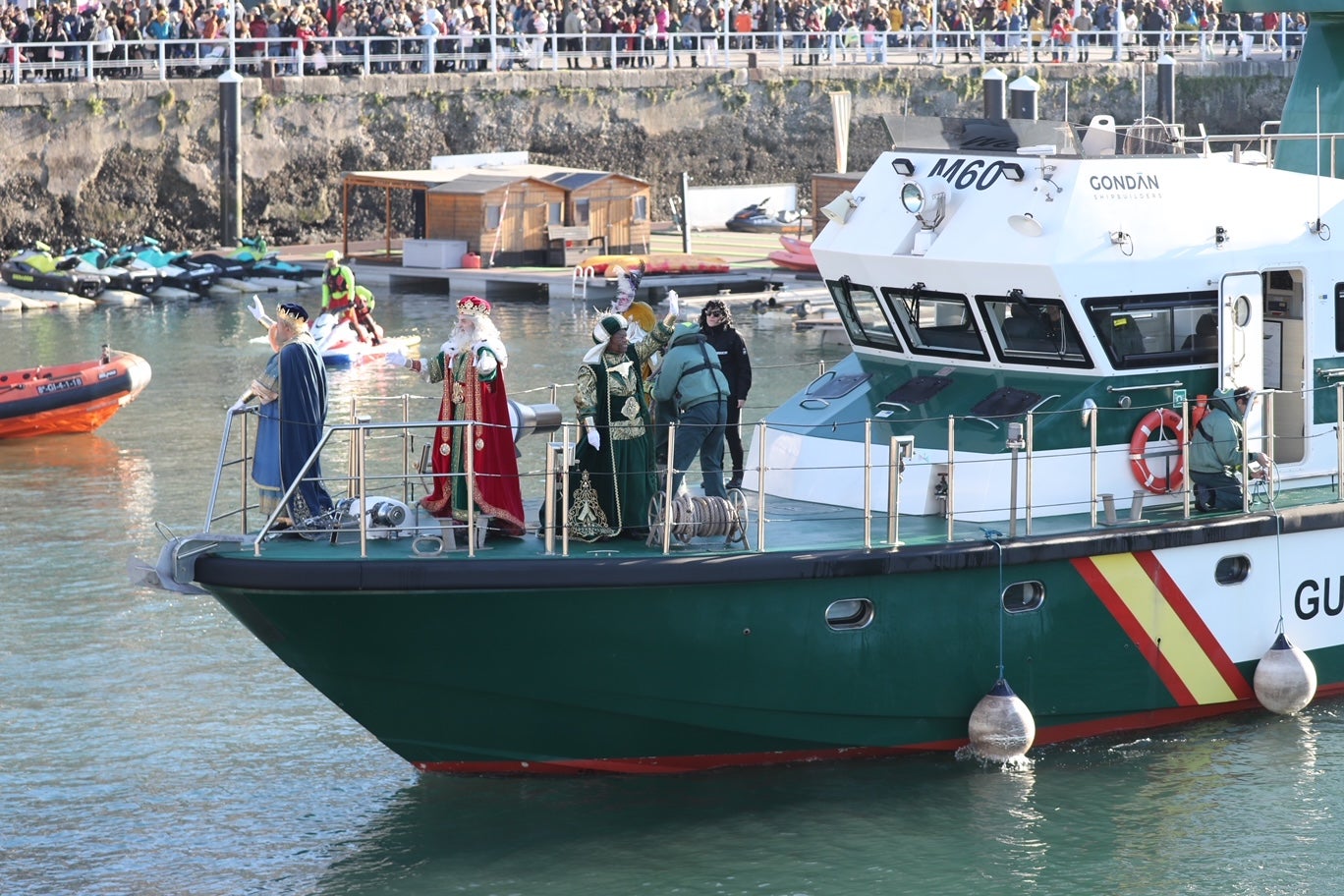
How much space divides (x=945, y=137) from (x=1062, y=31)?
38.2 metres

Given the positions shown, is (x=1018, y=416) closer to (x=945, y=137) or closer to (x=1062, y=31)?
(x=945, y=137)

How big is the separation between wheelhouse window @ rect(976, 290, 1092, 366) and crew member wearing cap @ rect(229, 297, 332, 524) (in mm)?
3952

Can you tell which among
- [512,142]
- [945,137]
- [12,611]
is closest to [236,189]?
[512,142]

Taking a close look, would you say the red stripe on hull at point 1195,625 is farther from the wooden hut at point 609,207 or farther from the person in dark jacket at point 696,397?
the wooden hut at point 609,207

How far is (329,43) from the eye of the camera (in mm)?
40344

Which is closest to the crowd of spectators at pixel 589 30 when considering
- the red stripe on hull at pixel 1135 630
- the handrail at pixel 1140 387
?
the handrail at pixel 1140 387

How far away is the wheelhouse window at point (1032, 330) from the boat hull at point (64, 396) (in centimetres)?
1313

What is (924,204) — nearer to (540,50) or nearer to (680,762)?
(680,762)

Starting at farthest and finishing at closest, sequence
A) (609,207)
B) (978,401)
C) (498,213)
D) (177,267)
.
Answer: (609,207)
(498,213)
(177,267)
(978,401)

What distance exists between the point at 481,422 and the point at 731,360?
2.64 metres

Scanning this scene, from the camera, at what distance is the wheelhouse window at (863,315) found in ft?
41.7

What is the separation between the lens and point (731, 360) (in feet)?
42.8

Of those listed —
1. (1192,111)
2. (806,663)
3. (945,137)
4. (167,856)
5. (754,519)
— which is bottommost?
(167,856)

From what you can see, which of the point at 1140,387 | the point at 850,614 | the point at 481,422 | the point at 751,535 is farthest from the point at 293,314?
the point at 1140,387
